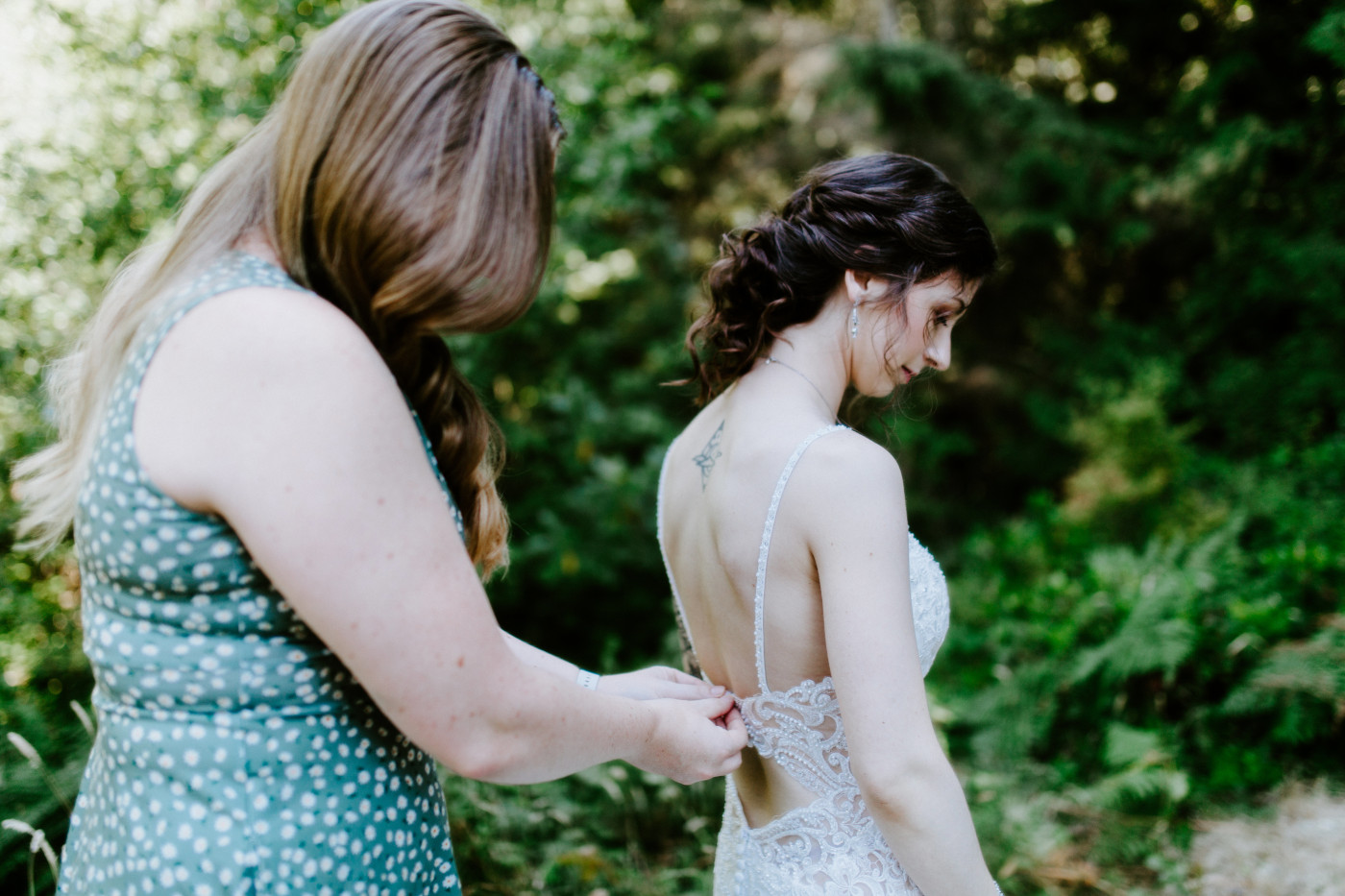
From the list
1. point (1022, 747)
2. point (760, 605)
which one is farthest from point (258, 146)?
point (1022, 747)

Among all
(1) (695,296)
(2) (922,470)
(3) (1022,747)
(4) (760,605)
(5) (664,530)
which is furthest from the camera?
(2) (922,470)

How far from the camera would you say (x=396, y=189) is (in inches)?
37.7

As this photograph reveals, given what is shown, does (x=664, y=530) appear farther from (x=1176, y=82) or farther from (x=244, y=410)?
(x=1176, y=82)

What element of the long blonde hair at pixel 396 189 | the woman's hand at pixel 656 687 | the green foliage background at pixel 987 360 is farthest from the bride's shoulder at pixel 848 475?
the green foliage background at pixel 987 360

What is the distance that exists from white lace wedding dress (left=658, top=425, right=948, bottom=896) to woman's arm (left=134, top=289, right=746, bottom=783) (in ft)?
2.30

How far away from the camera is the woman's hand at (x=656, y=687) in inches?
61.2

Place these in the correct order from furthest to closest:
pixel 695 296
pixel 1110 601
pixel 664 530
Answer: pixel 695 296 < pixel 1110 601 < pixel 664 530

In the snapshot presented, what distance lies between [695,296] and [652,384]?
1231 millimetres

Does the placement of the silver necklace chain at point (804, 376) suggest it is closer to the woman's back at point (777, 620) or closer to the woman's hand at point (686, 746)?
the woman's back at point (777, 620)

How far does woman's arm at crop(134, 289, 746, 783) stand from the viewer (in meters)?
0.87

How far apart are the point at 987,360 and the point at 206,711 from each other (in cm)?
783

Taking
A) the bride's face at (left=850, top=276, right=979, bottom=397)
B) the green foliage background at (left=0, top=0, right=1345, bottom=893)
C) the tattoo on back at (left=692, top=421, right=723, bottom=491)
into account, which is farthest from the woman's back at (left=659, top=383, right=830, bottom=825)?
the green foliage background at (left=0, top=0, right=1345, bottom=893)

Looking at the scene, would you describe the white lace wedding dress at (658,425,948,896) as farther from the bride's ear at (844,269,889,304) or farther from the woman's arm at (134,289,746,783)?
the woman's arm at (134,289,746,783)

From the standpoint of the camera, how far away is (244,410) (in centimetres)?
88
